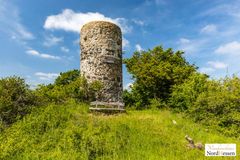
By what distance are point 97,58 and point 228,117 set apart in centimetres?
826

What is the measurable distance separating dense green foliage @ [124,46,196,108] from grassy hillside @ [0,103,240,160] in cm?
975

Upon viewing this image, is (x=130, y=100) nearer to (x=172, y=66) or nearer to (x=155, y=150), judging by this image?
(x=172, y=66)

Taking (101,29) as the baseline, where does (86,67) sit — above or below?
below

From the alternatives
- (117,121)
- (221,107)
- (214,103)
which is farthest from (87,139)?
(221,107)

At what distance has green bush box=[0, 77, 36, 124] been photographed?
42.1 ft

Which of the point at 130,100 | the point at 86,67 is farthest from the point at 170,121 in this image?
the point at 130,100

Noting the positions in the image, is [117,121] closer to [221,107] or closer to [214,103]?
[214,103]

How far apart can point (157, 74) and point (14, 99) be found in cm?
1279

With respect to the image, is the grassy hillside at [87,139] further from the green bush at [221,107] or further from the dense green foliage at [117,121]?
the green bush at [221,107]

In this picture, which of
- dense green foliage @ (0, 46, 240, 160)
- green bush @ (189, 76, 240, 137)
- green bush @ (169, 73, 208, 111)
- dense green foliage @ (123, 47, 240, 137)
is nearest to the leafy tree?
dense green foliage @ (123, 47, 240, 137)

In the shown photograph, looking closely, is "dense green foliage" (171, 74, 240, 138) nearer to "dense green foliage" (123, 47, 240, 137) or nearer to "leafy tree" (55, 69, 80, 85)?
"dense green foliage" (123, 47, 240, 137)

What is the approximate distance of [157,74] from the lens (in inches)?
943

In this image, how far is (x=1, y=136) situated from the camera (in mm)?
11117

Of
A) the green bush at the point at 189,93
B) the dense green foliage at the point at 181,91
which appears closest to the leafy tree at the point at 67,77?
the dense green foliage at the point at 181,91
